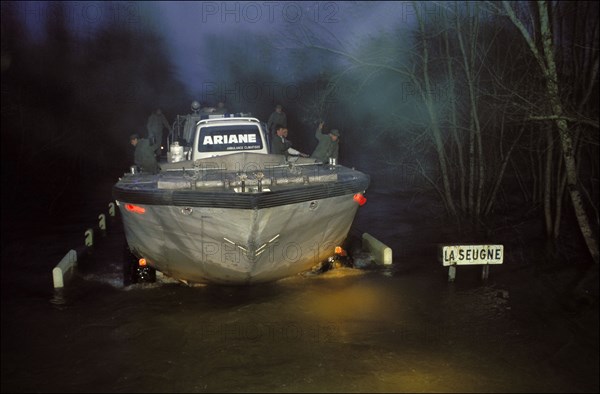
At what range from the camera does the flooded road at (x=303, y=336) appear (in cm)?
529

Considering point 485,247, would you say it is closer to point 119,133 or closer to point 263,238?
point 263,238

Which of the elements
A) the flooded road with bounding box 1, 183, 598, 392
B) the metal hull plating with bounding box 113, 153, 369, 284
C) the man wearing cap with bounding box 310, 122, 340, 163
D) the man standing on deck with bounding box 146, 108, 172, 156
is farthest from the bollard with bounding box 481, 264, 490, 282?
the man standing on deck with bounding box 146, 108, 172, 156

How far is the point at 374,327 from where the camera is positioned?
662cm

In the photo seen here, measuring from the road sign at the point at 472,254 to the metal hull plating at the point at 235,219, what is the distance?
1569 mm

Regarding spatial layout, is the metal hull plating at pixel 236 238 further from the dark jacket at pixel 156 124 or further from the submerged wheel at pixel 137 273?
the dark jacket at pixel 156 124

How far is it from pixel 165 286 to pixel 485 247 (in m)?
4.78

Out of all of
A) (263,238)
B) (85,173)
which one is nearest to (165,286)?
(263,238)

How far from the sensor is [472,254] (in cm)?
767

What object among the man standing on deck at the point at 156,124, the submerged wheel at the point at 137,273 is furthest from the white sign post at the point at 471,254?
the man standing on deck at the point at 156,124

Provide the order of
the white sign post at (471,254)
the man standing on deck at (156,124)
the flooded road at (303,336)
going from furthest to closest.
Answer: the man standing on deck at (156,124) → the white sign post at (471,254) → the flooded road at (303,336)

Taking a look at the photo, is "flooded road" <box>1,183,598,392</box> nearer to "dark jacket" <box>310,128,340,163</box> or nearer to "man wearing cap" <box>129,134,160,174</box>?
"man wearing cap" <box>129,134,160,174</box>

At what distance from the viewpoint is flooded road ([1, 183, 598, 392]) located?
5.29m

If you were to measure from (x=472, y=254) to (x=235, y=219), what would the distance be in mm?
3362

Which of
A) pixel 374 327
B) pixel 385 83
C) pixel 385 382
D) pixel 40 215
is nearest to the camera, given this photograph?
pixel 385 382
